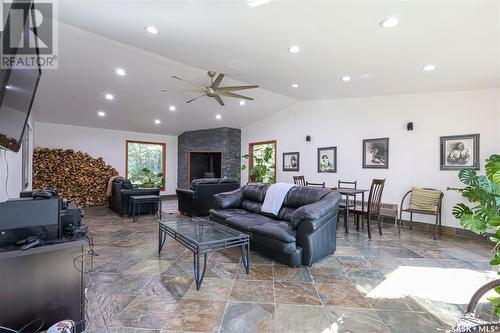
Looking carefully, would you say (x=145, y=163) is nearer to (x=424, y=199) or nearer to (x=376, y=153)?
(x=376, y=153)

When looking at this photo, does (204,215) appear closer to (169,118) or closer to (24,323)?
(169,118)

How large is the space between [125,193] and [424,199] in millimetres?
6300

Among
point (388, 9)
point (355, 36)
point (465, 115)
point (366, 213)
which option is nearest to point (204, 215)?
point (366, 213)

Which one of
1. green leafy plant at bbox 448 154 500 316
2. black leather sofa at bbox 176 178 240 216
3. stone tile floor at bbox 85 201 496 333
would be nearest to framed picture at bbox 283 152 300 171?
black leather sofa at bbox 176 178 240 216

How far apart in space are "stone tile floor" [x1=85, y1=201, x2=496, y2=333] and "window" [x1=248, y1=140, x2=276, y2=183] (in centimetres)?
433

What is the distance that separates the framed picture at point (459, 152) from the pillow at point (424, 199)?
A: 54 centimetres

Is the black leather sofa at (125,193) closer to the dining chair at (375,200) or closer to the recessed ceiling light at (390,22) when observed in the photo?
the dining chair at (375,200)

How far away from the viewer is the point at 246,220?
3596 millimetres

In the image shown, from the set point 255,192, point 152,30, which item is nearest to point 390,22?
point 152,30

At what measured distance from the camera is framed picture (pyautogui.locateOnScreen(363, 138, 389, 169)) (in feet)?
16.9

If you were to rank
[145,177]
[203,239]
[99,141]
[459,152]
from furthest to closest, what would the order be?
[145,177]
[99,141]
[459,152]
[203,239]

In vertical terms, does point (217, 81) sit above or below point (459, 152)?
above

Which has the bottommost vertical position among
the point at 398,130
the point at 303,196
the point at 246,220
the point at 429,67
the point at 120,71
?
the point at 246,220

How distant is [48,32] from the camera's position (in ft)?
11.0
